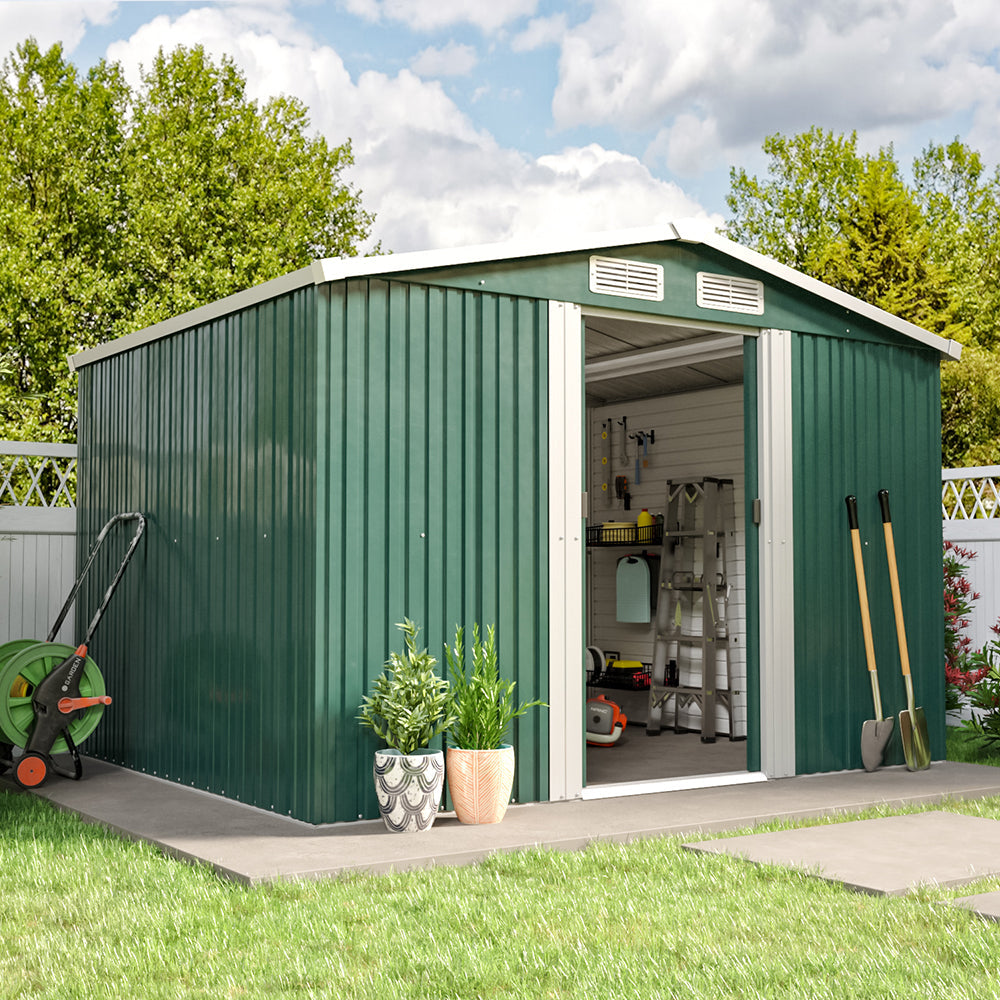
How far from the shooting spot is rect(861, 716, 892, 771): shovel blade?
700 centimetres

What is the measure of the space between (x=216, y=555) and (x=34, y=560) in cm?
229

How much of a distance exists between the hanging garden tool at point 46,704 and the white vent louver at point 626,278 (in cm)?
310

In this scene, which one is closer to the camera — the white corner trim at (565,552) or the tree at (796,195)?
the white corner trim at (565,552)

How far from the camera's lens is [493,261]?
19.6 feet

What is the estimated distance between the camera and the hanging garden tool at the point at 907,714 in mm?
6945

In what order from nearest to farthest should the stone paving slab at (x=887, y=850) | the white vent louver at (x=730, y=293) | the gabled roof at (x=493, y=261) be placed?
the stone paving slab at (x=887, y=850) → the gabled roof at (x=493, y=261) → the white vent louver at (x=730, y=293)

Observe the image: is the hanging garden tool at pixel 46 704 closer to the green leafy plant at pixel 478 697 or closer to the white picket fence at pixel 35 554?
the white picket fence at pixel 35 554

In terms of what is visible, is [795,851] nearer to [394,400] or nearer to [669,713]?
[394,400]

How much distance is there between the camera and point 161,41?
19109mm

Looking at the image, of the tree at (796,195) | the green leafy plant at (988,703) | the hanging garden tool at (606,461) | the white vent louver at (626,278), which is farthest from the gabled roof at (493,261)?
the tree at (796,195)

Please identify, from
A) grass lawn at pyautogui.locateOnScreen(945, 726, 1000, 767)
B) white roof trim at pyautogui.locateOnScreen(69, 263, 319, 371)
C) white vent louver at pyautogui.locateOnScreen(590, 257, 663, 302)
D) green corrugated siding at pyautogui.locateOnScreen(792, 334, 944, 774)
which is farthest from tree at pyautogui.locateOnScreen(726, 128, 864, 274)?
white roof trim at pyautogui.locateOnScreen(69, 263, 319, 371)

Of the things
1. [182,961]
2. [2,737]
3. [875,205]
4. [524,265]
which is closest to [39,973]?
[182,961]

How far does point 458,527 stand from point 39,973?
9.40 ft

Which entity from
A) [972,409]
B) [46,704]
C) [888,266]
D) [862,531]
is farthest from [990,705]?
[888,266]
